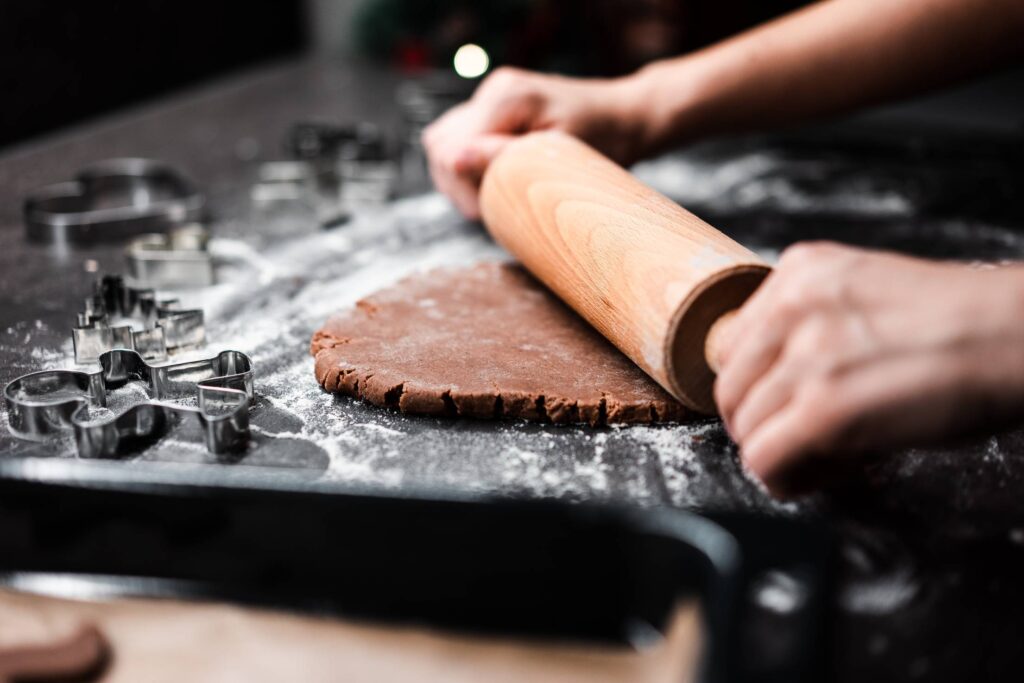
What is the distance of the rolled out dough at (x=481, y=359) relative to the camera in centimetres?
86

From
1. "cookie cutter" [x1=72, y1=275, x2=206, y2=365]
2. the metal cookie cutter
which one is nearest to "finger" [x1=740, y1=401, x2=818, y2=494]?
the metal cookie cutter

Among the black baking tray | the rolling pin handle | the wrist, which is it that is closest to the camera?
the black baking tray

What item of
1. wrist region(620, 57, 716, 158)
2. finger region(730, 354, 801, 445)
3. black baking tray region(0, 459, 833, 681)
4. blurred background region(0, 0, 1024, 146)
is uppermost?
blurred background region(0, 0, 1024, 146)

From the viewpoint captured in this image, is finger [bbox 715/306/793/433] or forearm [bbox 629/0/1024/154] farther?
forearm [bbox 629/0/1024/154]

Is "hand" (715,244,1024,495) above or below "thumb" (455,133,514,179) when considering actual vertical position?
below

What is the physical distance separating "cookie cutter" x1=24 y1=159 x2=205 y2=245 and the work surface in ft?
0.15

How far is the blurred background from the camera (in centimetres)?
227

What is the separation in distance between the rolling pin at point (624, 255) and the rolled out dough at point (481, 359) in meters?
0.03

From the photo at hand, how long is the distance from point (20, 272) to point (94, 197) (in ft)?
1.25

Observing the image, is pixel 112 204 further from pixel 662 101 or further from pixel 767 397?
pixel 767 397

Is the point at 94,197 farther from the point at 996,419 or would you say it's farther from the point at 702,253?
the point at 996,419

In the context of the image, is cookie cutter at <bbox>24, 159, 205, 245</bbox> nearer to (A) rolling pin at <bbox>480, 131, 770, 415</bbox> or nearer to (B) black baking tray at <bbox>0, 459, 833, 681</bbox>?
(A) rolling pin at <bbox>480, 131, 770, 415</bbox>

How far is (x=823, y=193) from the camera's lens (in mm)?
1645

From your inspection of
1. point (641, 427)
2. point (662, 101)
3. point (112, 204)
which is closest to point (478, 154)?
point (662, 101)
